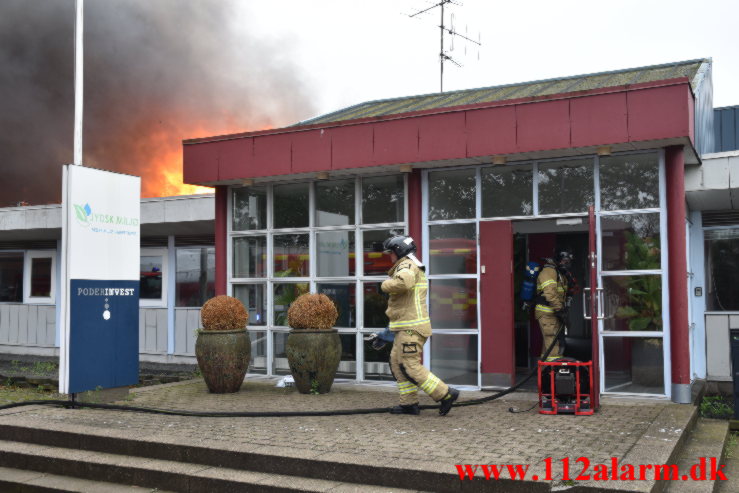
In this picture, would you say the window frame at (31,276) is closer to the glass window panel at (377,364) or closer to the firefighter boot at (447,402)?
the glass window panel at (377,364)

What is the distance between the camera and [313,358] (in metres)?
10.1

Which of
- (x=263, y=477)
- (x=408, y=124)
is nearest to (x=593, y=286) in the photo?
(x=408, y=124)

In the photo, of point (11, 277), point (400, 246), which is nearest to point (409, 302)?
point (400, 246)

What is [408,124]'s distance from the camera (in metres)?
10.4

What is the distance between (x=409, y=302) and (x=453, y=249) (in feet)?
7.96

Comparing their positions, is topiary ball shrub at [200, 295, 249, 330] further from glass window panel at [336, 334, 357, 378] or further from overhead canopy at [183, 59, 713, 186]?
overhead canopy at [183, 59, 713, 186]

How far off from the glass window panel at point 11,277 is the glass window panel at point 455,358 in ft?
42.9

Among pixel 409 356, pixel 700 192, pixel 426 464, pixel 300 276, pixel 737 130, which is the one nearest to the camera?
pixel 426 464

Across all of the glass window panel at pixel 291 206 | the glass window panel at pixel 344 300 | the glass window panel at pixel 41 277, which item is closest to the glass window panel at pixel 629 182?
the glass window panel at pixel 344 300

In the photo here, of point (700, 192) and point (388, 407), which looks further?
point (700, 192)

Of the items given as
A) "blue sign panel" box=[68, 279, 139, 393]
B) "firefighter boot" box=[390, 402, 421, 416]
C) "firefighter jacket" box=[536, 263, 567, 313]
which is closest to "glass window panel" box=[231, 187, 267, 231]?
"blue sign panel" box=[68, 279, 139, 393]

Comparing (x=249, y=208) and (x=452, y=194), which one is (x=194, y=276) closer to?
(x=249, y=208)

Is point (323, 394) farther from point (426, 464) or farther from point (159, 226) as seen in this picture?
point (159, 226)

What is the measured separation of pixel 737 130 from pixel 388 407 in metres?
10.1
